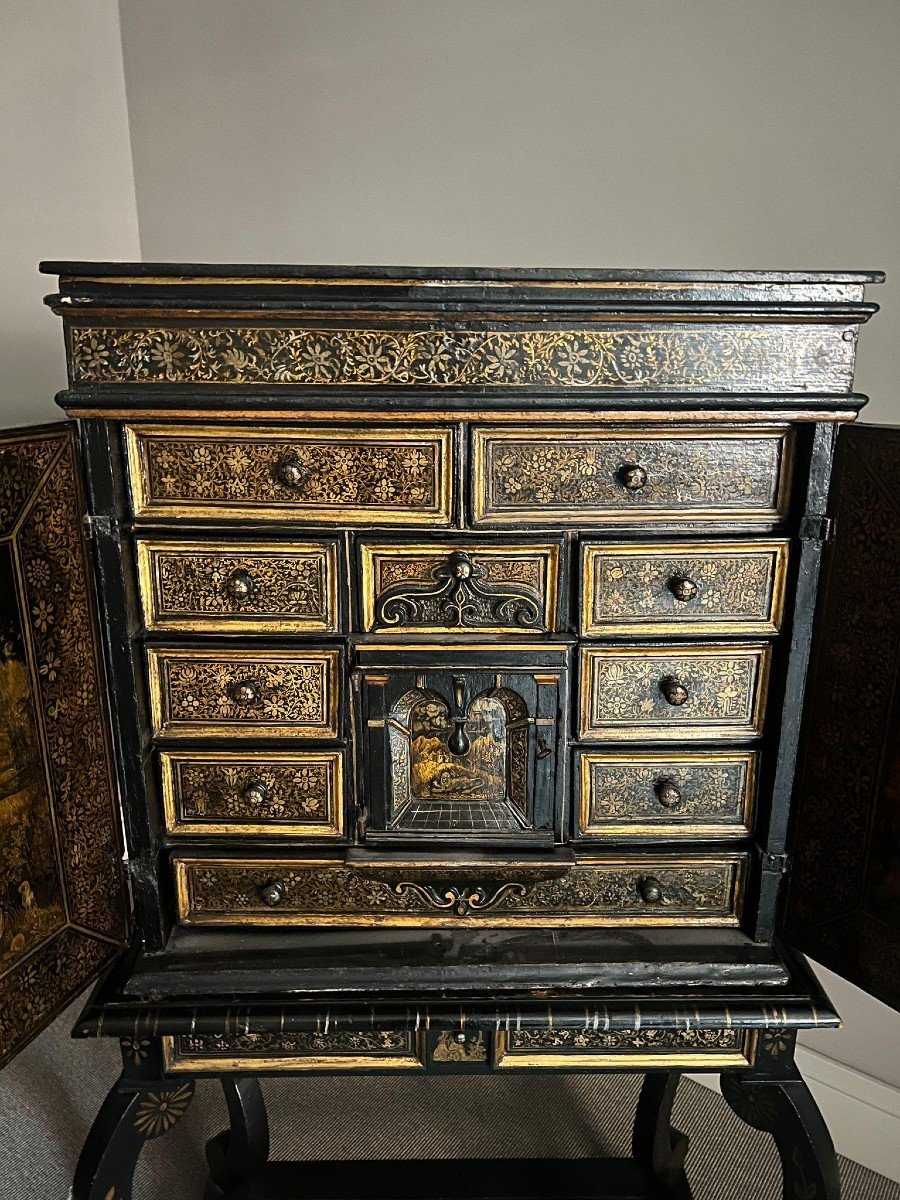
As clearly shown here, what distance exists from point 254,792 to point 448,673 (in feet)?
1.18

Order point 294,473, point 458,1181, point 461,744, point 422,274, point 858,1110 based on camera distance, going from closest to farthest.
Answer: point 422,274 < point 294,473 < point 461,744 < point 458,1181 < point 858,1110

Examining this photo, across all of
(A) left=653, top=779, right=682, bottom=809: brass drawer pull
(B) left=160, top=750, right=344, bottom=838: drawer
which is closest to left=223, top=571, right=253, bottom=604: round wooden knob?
(B) left=160, top=750, right=344, bottom=838: drawer

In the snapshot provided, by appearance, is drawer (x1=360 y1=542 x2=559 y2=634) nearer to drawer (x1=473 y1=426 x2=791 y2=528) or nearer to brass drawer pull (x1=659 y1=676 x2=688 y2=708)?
drawer (x1=473 y1=426 x2=791 y2=528)

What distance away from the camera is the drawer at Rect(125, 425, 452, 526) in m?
1.30

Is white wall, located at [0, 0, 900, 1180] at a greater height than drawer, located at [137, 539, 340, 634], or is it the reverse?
white wall, located at [0, 0, 900, 1180]

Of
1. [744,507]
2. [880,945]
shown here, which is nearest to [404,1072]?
[880,945]

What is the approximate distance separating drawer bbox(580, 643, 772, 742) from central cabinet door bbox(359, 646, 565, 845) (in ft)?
0.21

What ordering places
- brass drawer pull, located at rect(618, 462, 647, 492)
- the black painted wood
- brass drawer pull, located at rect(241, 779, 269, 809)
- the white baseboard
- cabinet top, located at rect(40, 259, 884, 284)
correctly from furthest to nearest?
1. the white baseboard
2. the black painted wood
3. brass drawer pull, located at rect(241, 779, 269, 809)
4. brass drawer pull, located at rect(618, 462, 647, 492)
5. cabinet top, located at rect(40, 259, 884, 284)

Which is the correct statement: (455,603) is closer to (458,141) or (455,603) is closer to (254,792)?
(254,792)

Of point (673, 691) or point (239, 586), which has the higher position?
point (239, 586)

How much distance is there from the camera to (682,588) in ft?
4.38

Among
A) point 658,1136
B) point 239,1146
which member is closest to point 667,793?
point 658,1136

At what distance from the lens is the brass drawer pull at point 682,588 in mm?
1334

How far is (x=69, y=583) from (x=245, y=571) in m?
0.36
